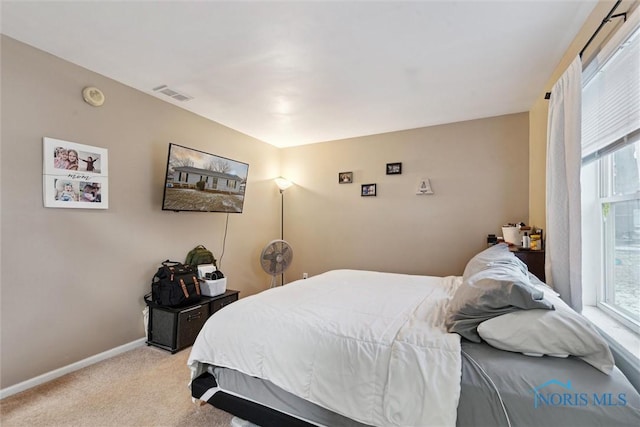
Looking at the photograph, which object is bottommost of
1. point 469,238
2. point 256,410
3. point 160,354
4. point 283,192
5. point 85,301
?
point 160,354

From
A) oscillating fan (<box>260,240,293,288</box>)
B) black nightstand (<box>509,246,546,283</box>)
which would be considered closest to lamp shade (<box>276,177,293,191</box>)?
oscillating fan (<box>260,240,293,288</box>)

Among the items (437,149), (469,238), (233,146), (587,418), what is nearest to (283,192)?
(233,146)

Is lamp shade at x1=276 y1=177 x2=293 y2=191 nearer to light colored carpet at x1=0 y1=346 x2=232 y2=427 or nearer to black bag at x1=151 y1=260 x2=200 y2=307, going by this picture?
black bag at x1=151 y1=260 x2=200 y2=307

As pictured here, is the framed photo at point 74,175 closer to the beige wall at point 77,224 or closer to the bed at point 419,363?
the beige wall at point 77,224

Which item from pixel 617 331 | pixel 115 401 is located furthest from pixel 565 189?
pixel 115 401

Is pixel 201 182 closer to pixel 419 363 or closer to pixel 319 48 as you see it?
pixel 319 48

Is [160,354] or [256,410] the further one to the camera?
[160,354]

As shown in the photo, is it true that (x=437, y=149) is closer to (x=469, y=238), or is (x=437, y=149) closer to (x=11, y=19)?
(x=469, y=238)

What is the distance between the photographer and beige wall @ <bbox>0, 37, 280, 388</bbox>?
215cm

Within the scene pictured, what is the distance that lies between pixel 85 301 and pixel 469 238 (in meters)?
4.05

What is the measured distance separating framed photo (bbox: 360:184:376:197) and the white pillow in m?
3.00

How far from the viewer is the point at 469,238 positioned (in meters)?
3.65

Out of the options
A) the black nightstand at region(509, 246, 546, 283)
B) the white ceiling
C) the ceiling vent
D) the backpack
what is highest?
the white ceiling

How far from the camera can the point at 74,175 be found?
96.6 inches
